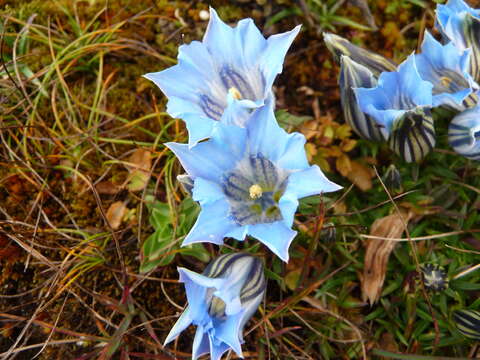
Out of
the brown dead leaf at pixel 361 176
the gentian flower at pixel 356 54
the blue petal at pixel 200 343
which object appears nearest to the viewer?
the blue petal at pixel 200 343

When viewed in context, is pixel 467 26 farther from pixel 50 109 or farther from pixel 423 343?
pixel 50 109

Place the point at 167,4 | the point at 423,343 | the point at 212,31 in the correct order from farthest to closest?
the point at 167,4
the point at 423,343
the point at 212,31

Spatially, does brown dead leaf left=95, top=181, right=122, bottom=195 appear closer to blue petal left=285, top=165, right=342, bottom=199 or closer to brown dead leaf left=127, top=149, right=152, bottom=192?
brown dead leaf left=127, top=149, right=152, bottom=192

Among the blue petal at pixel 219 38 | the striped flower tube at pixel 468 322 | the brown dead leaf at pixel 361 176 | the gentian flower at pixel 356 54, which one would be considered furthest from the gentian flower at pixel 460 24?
the striped flower tube at pixel 468 322

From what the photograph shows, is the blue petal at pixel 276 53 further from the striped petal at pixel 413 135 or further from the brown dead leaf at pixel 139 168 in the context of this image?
the brown dead leaf at pixel 139 168

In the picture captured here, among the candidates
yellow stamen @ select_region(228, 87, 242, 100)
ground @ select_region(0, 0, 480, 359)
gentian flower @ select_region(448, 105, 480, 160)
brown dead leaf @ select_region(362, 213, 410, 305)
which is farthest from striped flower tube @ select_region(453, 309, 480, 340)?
yellow stamen @ select_region(228, 87, 242, 100)

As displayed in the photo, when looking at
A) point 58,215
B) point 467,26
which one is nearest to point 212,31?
point 467,26
